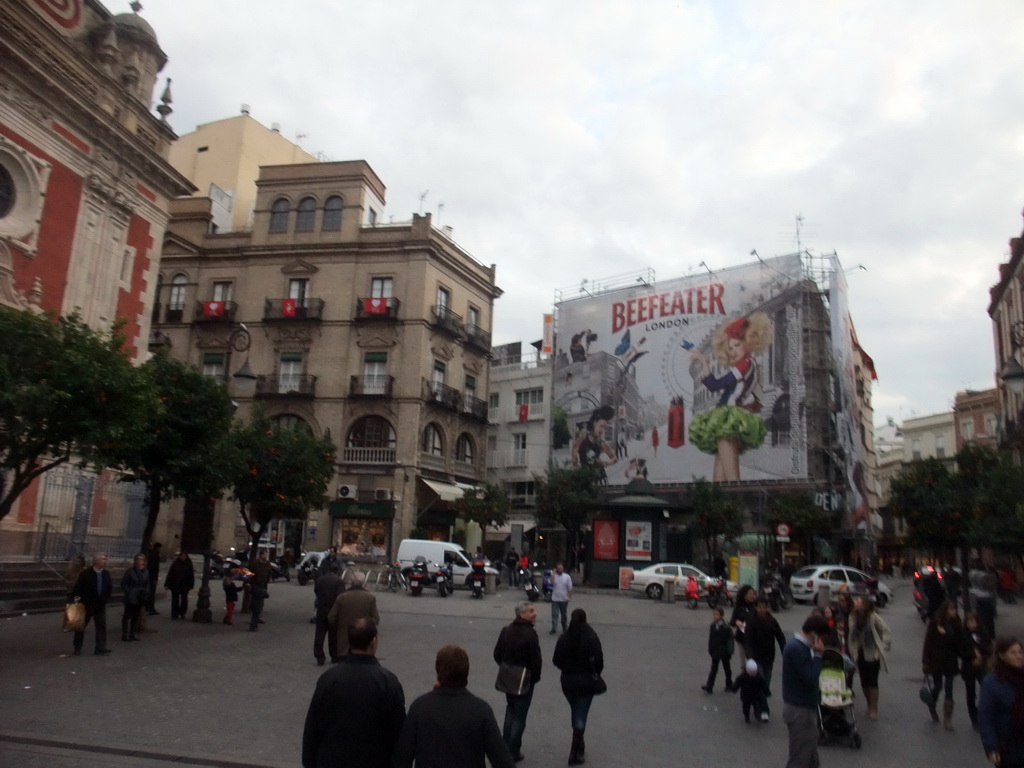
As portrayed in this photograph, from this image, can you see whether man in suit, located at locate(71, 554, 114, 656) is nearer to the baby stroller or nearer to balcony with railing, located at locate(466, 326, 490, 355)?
the baby stroller

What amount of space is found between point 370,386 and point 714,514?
693 inches

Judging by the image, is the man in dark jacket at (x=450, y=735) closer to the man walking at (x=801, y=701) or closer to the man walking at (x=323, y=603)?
the man walking at (x=801, y=701)

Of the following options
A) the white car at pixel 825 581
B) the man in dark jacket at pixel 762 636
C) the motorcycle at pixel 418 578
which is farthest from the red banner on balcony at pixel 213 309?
the man in dark jacket at pixel 762 636

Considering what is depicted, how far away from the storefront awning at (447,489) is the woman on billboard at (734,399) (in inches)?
495

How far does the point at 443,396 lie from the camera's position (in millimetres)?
42125

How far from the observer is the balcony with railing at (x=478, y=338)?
44469 mm

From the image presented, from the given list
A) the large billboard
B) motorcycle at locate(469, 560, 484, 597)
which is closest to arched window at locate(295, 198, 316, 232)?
the large billboard

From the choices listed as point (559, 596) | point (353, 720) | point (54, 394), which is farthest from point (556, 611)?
point (353, 720)

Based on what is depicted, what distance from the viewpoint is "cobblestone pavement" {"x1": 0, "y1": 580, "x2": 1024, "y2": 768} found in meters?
7.93

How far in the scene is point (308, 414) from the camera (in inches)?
1607

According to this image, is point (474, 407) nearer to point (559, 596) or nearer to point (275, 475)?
point (275, 475)

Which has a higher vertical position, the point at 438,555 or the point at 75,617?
the point at 438,555

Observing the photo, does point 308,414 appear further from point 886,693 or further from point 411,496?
point 886,693

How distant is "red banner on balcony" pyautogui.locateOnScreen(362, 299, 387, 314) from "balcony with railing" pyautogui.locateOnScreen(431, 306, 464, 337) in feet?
8.14
